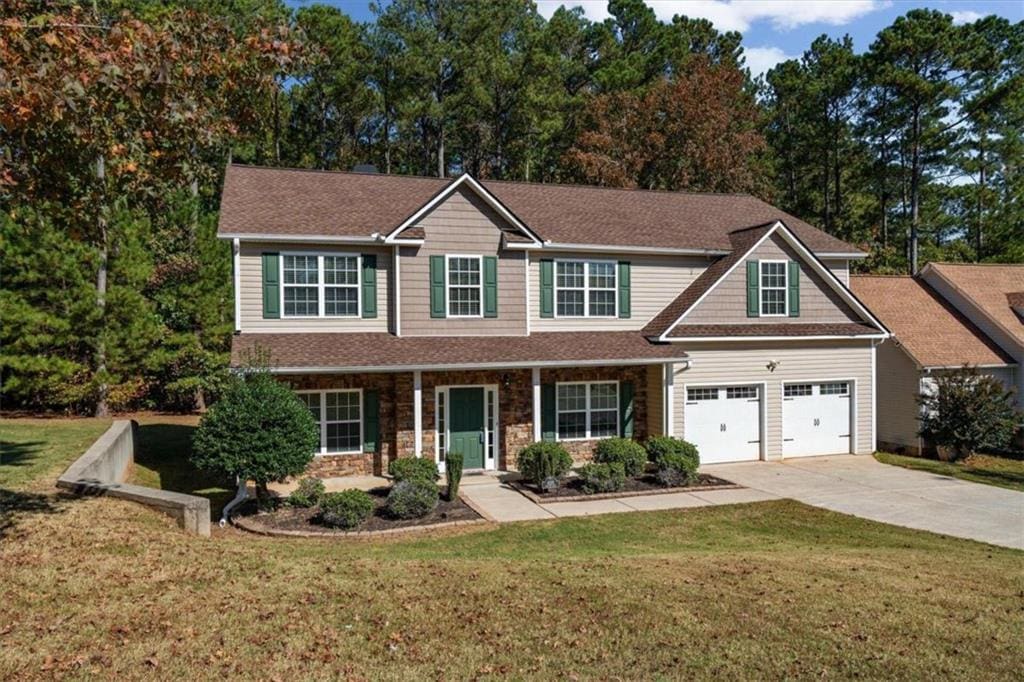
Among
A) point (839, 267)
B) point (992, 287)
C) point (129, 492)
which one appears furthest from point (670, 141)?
point (129, 492)

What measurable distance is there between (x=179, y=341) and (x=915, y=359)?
23608mm

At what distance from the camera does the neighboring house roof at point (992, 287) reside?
24.5m

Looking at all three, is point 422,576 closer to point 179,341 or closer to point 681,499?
point 681,499

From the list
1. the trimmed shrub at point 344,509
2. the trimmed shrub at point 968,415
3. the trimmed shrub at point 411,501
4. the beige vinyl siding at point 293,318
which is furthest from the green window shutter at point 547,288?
the trimmed shrub at point 968,415

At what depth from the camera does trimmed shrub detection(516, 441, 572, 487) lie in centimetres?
1603

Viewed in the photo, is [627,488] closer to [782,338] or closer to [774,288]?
[782,338]

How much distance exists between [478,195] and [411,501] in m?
8.25

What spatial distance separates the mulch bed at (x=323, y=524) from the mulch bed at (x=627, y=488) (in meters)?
1.87

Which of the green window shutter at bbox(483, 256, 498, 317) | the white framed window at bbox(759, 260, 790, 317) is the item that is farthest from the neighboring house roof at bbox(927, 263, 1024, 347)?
the green window shutter at bbox(483, 256, 498, 317)

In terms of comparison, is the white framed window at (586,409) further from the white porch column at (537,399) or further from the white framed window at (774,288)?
the white framed window at (774,288)

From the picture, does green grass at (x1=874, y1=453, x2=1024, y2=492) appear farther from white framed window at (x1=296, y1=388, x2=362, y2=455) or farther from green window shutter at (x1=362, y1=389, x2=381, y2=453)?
white framed window at (x1=296, y1=388, x2=362, y2=455)

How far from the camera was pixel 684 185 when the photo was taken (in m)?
37.0

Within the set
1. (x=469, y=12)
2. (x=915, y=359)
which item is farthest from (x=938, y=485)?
(x=469, y=12)

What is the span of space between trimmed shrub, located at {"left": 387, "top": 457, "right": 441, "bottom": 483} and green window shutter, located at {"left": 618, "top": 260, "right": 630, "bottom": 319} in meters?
7.51
